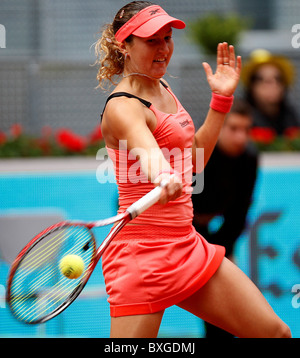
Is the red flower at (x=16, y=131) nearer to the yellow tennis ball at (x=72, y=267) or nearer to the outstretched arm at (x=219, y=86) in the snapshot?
the outstretched arm at (x=219, y=86)

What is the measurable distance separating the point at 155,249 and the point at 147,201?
0.30m

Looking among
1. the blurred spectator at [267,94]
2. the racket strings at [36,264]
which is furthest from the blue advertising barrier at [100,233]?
the racket strings at [36,264]

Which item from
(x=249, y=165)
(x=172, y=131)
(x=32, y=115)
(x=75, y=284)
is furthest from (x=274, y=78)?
(x=75, y=284)

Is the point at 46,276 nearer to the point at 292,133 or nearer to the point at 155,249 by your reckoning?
the point at 155,249

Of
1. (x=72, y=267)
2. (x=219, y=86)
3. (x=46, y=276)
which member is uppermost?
(x=219, y=86)

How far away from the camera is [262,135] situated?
16.5 ft

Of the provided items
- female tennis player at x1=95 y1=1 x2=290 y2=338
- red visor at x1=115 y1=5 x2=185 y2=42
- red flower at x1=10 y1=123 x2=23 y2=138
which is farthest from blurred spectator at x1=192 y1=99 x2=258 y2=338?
red flower at x1=10 y1=123 x2=23 y2=138

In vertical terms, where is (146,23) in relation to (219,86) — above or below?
above

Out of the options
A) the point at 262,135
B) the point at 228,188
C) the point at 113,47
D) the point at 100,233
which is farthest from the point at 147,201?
the point at 262,135

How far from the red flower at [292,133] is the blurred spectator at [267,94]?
0.06 metres

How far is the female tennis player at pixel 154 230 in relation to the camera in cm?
248

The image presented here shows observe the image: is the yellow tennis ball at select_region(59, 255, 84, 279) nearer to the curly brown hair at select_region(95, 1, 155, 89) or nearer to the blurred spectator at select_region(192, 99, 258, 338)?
the curly brown hair at select_region(95, 1, 155, 89)

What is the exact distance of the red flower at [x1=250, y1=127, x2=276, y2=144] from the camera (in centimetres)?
497
